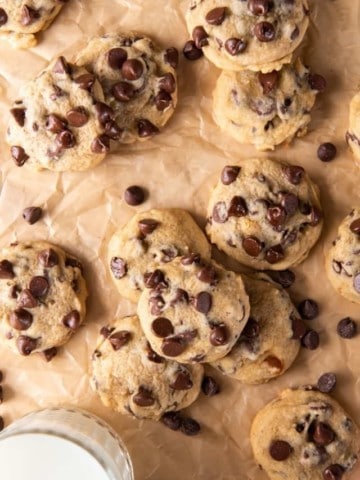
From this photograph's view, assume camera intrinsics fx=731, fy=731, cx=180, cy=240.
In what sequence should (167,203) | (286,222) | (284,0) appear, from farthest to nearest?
(167,203) → (286,222) → (284,0)

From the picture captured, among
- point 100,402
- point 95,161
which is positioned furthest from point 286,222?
point 100,402

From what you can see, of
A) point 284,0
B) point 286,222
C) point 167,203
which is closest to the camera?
point 284,0

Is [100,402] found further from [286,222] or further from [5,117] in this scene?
[5,117]

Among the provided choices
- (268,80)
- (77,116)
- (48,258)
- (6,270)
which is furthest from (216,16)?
(6,270)

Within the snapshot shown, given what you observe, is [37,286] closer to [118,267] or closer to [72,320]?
[72,320]

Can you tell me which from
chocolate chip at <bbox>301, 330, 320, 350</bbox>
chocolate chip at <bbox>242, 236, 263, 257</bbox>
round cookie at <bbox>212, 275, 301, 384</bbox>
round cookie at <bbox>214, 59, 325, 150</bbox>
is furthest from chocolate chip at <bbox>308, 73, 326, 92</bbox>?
chocolate chip at <bbox>301, 330, 320, 350</bbox>

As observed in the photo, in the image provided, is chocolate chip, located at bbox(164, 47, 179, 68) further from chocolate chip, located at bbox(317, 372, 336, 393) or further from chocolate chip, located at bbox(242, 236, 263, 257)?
chocolate chip, located at bbox(317, 372, 336, 393)
